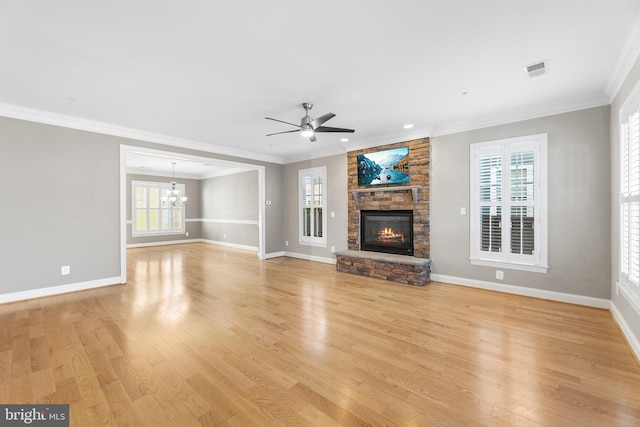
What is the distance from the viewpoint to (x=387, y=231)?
5.81 m

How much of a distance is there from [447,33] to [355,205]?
4109mm

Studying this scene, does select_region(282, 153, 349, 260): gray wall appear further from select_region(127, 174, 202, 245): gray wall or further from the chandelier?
select_region(127, 174, 202, 245): gray wall

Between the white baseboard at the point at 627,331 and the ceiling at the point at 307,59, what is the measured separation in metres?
2.65

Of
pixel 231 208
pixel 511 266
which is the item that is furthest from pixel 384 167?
pixel 231 208

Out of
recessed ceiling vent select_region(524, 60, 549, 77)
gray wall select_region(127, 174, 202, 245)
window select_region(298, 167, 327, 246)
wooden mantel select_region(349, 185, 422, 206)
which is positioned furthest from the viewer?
gray wall select_region(127, 174, 202, 245)

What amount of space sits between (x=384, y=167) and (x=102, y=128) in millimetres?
5191

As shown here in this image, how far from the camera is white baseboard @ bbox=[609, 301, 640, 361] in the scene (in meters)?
2.52

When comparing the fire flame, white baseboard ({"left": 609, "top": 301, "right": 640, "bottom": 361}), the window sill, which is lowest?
white baseboard ({"left": 609, "top": 301, "right": 640, "bottom": 361})

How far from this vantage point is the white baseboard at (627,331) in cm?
252

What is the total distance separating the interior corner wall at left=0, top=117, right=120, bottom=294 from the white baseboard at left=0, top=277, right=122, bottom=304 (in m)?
0.05

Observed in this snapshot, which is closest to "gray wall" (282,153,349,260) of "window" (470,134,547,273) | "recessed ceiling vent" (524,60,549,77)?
"window" (470,134,547,273)

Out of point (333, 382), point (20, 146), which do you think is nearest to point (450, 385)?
point (333, 382)

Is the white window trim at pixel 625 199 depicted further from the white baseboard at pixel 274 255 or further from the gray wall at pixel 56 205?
the gray wall at pixel 56 205

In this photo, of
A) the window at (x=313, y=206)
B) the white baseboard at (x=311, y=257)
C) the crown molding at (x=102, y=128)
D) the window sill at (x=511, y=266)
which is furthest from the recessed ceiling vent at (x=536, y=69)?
the crown molding at (x=102, y=128)
